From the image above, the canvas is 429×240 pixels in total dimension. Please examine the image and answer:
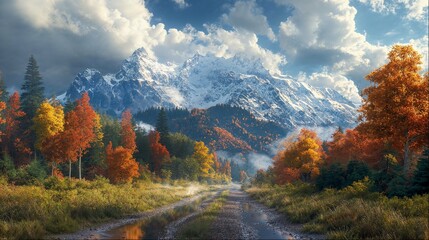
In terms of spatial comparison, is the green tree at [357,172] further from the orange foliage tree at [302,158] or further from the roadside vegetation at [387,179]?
the orange foliage tree at [302,158]

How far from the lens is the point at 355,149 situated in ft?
170

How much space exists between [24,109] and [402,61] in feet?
254

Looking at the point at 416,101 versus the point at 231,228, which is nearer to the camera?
the point at 231,228

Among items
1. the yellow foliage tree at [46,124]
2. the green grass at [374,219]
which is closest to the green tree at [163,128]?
the yellow foliage tree at [46,124]

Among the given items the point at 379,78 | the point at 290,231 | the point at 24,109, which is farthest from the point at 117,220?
the point at 24,109

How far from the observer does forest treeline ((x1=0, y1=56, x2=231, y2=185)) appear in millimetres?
49312

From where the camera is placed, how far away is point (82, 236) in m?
18.0

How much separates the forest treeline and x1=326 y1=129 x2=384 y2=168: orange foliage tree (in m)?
35.3

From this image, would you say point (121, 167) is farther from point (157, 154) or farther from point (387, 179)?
point (157, 154)

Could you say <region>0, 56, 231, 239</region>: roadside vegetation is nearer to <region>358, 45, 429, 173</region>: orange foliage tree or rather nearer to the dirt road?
the dirt road

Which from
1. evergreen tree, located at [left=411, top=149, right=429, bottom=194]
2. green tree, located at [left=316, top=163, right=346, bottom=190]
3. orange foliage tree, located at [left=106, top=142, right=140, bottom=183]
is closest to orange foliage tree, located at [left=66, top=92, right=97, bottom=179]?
orange foliage tree, located at [left=106, top=142, right=140, bottom=183]

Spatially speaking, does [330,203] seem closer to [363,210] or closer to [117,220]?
[363,210]

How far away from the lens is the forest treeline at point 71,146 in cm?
4931

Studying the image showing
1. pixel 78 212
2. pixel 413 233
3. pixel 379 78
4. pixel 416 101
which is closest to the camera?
pixel 413 233
